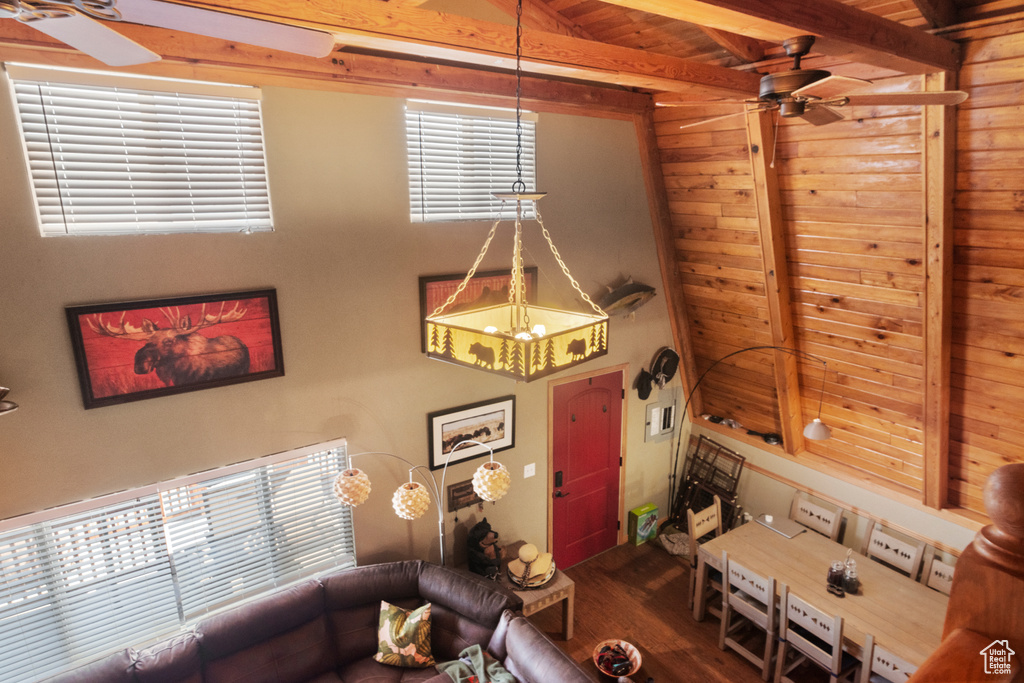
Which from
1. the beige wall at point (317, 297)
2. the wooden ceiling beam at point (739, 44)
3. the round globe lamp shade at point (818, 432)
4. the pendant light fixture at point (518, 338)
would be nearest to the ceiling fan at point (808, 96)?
the pendant light fixture at point (518, 338)

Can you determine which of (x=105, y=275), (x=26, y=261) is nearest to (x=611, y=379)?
(x=105, y=275)

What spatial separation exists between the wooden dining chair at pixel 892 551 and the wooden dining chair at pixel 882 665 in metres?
1.10

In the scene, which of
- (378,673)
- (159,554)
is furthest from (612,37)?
(378,673)

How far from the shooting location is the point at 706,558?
4.83 metres

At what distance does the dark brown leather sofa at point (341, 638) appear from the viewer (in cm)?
342

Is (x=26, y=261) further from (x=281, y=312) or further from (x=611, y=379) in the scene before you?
(x=611, y=379)

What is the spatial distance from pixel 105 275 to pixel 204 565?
1.94m

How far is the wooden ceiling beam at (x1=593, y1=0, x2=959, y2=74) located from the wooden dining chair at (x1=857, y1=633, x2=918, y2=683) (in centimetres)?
349

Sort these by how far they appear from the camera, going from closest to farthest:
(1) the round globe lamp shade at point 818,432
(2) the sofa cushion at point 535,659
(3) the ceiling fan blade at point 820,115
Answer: (3) the ceiling fan blade at point 820,115 < (2) the sofa cushion at point 535,659 < (1) the round globe lamp shade at point 818,432

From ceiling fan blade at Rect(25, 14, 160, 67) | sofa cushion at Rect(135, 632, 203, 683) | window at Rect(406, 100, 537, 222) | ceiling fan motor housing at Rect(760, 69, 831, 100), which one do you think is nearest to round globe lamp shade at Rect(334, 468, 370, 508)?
sofa cushion at Rect(135, 632, 203, 683)

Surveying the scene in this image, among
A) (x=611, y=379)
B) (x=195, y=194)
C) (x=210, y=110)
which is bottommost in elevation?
(x=611, y=379)

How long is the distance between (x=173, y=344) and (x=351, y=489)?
138 cm

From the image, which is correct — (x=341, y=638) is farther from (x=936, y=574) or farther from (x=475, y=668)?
(x=936, y=574)

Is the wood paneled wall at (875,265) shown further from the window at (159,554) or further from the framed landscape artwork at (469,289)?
the window at (159,554)
